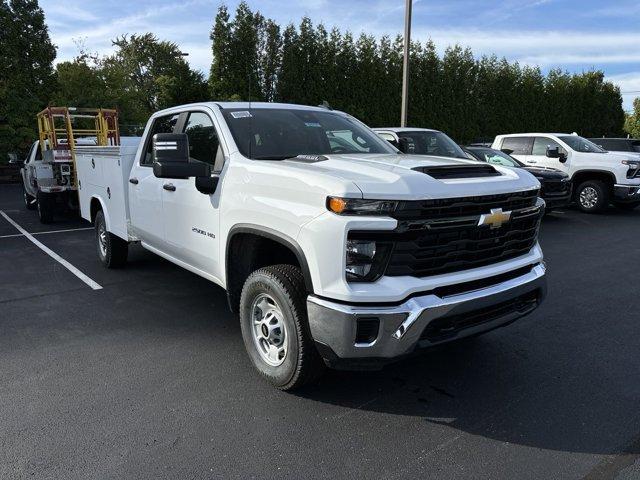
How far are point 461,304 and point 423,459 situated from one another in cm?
85

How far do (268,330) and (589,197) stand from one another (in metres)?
10.9

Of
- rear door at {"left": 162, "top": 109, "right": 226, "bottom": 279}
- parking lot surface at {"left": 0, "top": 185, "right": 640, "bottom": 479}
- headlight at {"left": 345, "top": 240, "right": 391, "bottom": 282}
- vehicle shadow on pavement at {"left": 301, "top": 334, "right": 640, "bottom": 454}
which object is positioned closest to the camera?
parking lot surface at {"left": 0, "top": 185, "right": 640, "bottom": 479}

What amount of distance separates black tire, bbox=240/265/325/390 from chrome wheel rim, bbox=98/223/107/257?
4005 millimetres

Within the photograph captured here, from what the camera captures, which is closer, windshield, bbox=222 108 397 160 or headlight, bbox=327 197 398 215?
headlight, bbox=327 197 398 215

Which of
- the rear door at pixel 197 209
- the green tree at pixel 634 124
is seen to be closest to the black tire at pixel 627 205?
the rear door at pixel 197 209

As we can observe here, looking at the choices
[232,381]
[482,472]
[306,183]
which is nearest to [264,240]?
[306,183]

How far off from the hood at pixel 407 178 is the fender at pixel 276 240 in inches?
16.9

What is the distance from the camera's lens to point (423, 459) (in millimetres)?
2725

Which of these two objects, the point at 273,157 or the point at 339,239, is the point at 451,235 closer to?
the point at 339,239

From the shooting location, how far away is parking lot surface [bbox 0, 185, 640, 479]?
270 centimetres

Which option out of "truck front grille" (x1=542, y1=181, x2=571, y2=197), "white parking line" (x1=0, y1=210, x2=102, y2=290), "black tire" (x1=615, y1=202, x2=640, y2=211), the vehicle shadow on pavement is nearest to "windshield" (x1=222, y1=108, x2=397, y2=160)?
the vehicle shadow on pavement

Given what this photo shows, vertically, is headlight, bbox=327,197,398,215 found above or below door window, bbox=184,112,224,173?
below

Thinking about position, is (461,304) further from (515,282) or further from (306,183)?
(306,183)

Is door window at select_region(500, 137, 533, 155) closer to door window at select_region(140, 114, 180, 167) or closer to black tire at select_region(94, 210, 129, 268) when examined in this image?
black tire at select_region(94, 210, 129, 268)
